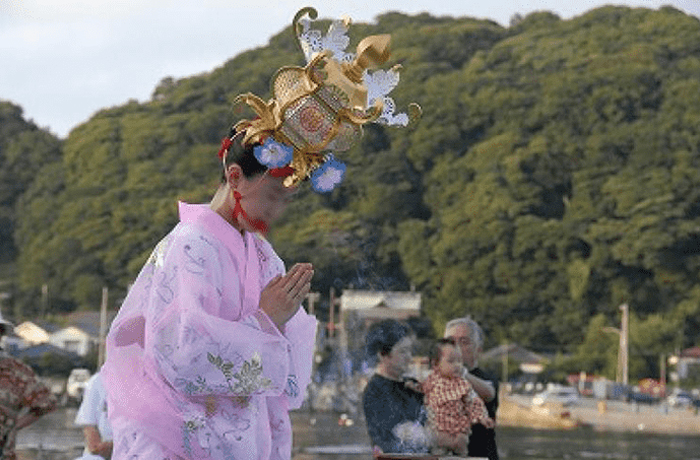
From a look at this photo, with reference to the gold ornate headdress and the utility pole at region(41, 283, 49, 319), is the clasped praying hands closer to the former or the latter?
the gold ornate headdress

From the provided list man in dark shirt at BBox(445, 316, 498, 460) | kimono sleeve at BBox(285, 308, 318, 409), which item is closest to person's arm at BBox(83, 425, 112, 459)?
man in dark shirt at BBox(445, 316, 498, 460)

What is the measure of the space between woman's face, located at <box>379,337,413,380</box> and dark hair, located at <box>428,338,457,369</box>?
0.09m

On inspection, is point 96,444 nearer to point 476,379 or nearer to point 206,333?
point 476,379

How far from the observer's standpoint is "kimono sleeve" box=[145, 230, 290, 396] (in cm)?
345

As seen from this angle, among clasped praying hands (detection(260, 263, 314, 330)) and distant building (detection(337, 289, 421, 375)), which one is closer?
clasped praying hands (detection(260, 263, 314, 330))

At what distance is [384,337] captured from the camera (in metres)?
6.47

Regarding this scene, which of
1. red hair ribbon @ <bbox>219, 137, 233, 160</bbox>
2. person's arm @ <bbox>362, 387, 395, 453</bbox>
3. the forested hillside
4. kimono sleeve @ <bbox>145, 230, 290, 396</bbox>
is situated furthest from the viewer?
the forested hillside

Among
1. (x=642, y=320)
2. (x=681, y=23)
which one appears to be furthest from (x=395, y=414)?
(x=681, y=23)

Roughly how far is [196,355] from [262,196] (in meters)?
0.38

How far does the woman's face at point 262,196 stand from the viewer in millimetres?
3607

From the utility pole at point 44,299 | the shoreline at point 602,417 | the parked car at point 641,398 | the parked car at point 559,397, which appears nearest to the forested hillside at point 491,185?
the utility pole at point 44,299

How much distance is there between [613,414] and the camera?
221 feet

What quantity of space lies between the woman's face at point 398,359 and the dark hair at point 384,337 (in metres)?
0.02

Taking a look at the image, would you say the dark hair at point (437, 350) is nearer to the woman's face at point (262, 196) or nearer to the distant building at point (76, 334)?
the woman's face at point (262, 196)
